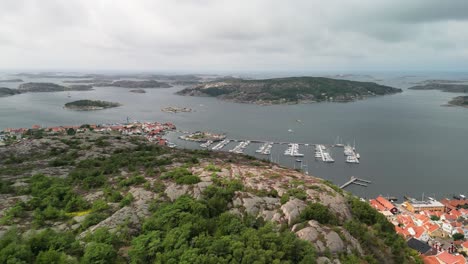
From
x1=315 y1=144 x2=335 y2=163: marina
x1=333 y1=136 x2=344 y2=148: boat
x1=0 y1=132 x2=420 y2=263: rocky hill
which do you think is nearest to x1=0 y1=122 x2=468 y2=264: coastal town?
x1=0 y1=132 x2=420 y2=263: rocky hill

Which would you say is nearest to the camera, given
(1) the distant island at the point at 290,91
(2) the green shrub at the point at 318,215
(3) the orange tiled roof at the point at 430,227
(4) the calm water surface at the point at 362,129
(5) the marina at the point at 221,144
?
(2) the green shrub at the point at 318,215

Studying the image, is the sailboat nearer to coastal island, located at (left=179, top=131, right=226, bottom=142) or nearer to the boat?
the boat

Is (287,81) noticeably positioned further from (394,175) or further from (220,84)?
(394,175)

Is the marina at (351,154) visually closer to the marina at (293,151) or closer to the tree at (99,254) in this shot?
the marina at (293,151)

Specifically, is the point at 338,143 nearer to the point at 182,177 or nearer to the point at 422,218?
the point at 422,218

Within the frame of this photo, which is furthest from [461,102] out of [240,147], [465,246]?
[465,246]

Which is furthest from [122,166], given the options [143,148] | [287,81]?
[287,81]

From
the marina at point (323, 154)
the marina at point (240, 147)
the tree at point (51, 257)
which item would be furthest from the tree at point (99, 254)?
the marina at point (323, 154)
